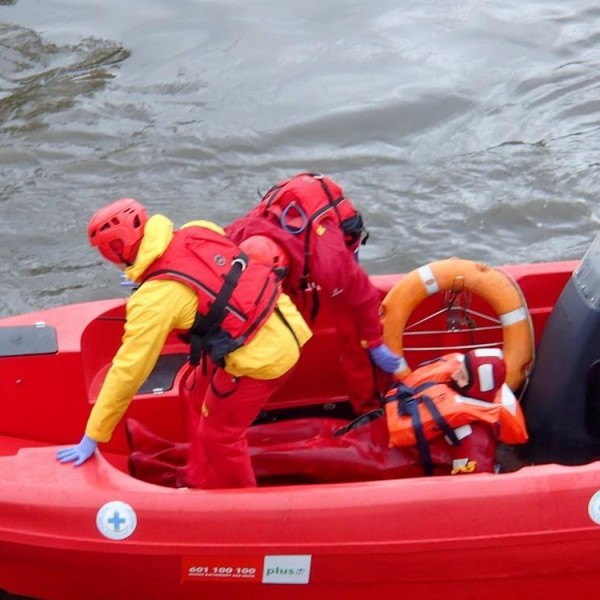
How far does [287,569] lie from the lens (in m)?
3.31

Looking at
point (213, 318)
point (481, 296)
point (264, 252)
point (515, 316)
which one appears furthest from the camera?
point (481, 296)

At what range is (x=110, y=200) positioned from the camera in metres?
7.16

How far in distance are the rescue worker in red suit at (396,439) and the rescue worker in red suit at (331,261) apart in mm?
277

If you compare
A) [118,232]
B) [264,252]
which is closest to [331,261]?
[264,252]

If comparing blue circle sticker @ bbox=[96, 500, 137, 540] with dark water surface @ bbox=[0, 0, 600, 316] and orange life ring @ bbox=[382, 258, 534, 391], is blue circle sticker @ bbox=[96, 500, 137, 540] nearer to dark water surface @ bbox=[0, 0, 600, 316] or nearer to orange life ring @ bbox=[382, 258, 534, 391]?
orange life ring @ bbox=[382, 258, 534, 391]

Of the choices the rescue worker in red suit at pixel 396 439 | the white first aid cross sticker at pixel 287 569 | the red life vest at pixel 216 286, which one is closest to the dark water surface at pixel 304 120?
the rescue worker in red suit at pixel 396 439

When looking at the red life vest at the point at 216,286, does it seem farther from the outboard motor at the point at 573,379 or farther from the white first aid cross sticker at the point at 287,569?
the outboard motor at the point at 573,379

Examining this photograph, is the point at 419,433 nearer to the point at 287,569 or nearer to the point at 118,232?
the point at 287,569

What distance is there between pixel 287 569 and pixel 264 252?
1151 mm

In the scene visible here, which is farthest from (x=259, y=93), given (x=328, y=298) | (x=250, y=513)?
(x=250, y=513)

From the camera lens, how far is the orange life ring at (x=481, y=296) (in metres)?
4.06

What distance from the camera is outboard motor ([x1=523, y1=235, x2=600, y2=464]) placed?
144 inches

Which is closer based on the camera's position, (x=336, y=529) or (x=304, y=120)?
(x=336, y=529)

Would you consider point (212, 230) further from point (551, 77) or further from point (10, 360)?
point (551, 77)
